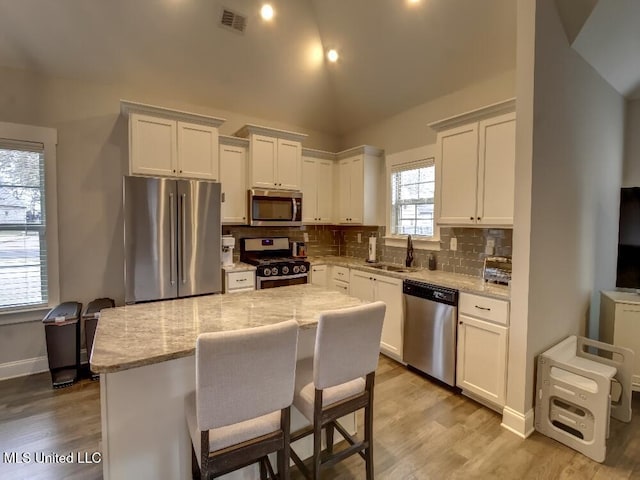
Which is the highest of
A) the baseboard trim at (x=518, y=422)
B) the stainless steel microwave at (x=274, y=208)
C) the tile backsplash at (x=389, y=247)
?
the stainless steel microwave at (x=274, y=208)

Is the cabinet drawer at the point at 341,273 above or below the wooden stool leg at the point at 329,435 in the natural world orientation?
above

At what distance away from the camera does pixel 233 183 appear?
3941 millimetres

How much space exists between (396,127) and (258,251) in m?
2.55

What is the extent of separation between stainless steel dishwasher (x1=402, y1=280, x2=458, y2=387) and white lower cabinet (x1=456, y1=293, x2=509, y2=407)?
8 cm

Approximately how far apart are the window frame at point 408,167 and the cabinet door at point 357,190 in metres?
0.35

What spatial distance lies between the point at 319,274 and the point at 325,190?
1.32 metres

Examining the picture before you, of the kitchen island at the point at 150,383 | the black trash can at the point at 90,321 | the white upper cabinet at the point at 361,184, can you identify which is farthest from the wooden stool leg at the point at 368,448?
the white upper cabinet at the point at 361,184

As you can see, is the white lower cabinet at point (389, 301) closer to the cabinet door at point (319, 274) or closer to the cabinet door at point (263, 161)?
the cabinet door at point (319, 274)

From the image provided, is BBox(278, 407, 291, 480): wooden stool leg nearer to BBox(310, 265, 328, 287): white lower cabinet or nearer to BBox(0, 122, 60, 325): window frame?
BBox(310, 265, 328, 287): white lower cabinet

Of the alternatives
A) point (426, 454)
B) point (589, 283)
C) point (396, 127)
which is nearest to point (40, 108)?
point (396, 127)

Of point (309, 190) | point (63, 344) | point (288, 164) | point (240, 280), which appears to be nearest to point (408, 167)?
point (309, 190)

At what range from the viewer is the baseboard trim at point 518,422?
2.29 m

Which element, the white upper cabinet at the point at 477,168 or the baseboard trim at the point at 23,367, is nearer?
the white upper cabinet at the point at 477,168

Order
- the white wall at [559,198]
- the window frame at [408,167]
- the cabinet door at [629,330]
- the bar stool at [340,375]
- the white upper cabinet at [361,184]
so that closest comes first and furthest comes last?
the bar stool at [340,375] < the white wall at [559,198] < the cabinet door at [629,330] < the window frame at [408,167] < the white upper cabinet at [361,184]
